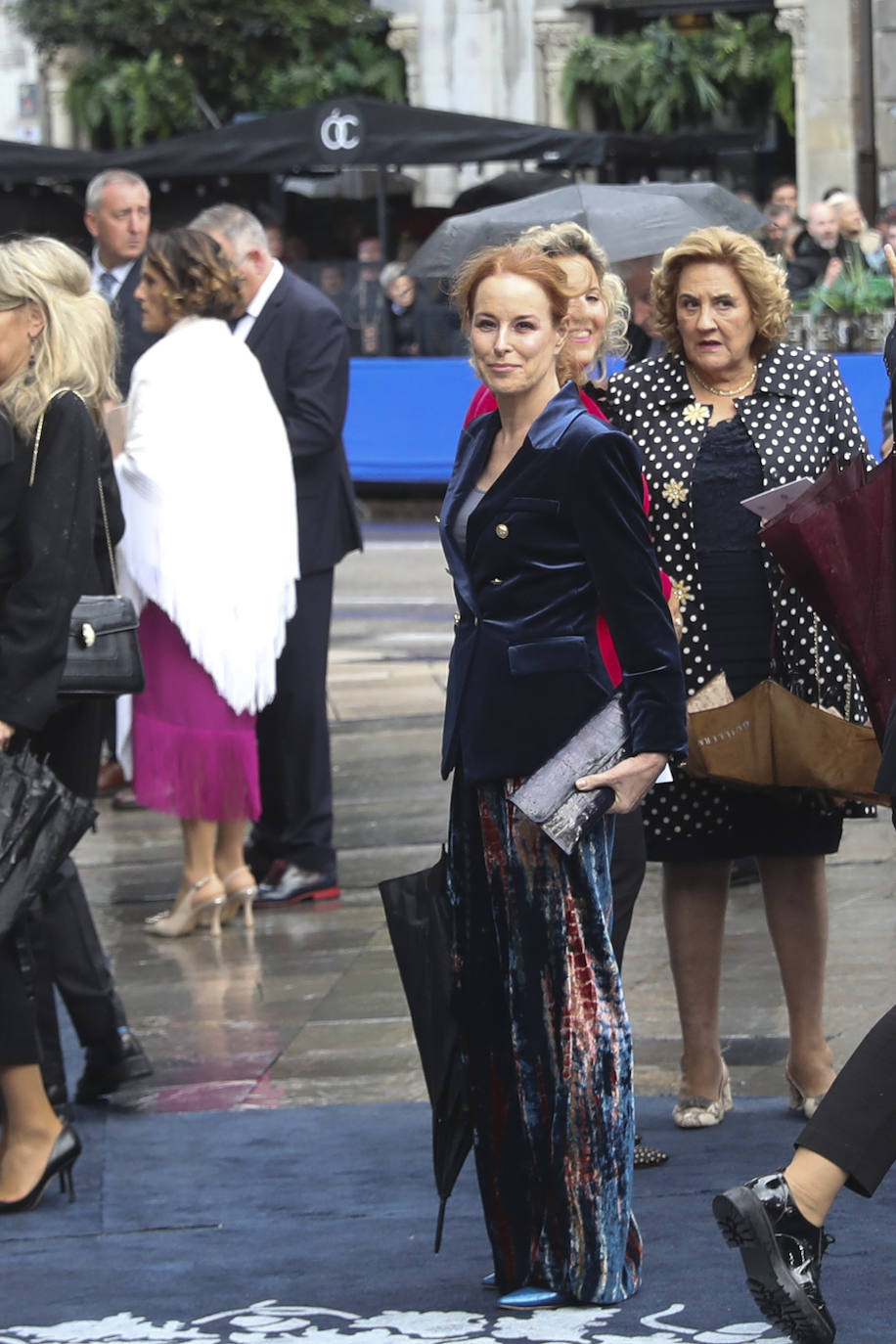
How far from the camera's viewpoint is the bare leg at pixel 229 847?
731cm

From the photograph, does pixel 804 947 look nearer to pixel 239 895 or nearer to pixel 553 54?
pixel 239 895

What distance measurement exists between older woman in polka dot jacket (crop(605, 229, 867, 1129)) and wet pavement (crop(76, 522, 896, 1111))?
14.4 inches

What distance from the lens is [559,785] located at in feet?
12.8

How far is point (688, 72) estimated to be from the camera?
25812 mm

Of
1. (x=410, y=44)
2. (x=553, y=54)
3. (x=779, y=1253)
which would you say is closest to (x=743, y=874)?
(x=779, y=1253)

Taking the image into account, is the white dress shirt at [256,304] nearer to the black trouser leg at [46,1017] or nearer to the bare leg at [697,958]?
the black trouser leg at [46,1017]

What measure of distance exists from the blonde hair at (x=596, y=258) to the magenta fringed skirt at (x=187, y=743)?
2387mm

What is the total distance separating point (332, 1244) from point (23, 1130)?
2.48 ft

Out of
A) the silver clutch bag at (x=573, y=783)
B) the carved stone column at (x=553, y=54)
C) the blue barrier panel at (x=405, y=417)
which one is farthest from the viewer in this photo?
the carved stone column at (x=553, y=54)

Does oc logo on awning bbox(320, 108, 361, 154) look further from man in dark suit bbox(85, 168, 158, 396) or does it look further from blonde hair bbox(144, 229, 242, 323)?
blonde hair bbox(144, 229, 242, 323)

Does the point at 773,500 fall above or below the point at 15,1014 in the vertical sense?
above

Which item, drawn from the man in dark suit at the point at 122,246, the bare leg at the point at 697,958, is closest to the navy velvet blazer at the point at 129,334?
the man in dark suit at the point at 122,246

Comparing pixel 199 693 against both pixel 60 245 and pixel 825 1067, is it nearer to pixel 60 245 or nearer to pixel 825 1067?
pixel 60 245

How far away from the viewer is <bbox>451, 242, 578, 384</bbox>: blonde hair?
402 cm
